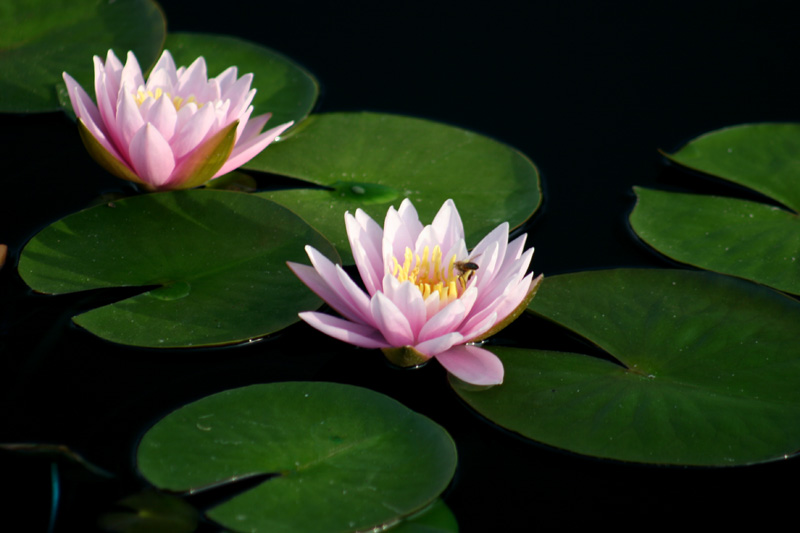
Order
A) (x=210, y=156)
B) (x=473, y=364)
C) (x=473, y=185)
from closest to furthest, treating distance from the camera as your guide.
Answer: (x=473, y=364) < (x=210, y=156) < (x=473, y=185)

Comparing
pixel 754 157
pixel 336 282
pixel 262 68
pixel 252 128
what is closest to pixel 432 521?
pixel 336 282

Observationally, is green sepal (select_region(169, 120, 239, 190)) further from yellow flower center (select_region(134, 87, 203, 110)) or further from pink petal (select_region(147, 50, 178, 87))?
pink petal (select_region(147, 50, 178, 87))

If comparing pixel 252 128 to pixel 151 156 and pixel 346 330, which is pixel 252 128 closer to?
pixel 151 156

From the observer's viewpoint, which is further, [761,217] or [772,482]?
[761,217]

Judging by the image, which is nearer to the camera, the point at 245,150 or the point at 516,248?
the point at 516,248

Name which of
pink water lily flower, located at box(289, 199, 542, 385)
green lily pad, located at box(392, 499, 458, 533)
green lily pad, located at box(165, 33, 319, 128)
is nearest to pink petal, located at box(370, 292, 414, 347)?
pink water lily flower, located at box(289, 199, 542, 385)

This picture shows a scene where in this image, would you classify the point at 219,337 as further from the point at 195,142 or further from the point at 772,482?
the point at 772,482

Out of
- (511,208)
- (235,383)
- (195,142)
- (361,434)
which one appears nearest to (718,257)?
(511,208)
